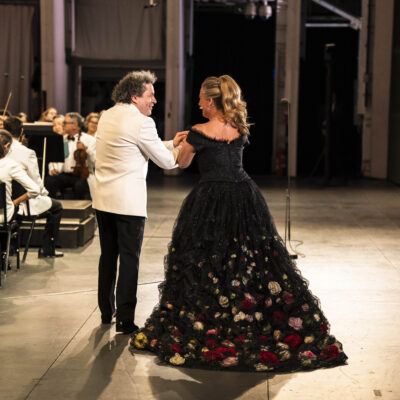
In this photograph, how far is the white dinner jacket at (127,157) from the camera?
4.64 meters

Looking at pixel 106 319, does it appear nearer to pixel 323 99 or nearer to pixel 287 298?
pixel 287 298

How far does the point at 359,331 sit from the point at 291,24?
39.5 feet

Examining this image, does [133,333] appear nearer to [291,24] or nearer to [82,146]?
[82,146]

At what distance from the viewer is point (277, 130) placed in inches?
664

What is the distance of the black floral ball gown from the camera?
4203 millimetres

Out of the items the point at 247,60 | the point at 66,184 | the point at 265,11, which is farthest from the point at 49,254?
the point at 247,60

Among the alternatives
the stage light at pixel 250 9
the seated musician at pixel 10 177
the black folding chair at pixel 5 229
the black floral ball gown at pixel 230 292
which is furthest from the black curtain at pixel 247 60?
the black floral ball gown at pixel 230 292

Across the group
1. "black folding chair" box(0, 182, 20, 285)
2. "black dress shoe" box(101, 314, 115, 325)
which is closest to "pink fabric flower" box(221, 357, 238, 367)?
"black dress shoe" box(101, 314, 115, 325)

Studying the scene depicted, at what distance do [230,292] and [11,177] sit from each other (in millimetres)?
2760

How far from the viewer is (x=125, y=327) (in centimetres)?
479

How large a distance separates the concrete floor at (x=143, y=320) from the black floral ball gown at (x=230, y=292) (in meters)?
0.13

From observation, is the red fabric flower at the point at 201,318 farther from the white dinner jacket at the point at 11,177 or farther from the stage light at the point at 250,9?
the stage light at the point at 250,9

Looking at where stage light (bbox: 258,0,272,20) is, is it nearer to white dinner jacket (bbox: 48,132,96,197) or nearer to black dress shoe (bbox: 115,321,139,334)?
white dinner jacket (bbox: 48,132,96,197)

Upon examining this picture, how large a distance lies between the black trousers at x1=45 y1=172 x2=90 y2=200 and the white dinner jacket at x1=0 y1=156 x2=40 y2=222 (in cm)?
306
